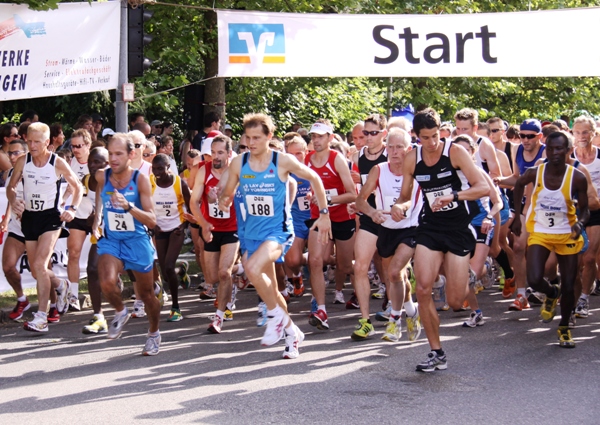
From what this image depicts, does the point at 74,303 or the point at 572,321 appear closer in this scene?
the point at 572,321

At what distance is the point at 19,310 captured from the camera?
11.5m

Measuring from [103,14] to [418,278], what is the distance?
7.21 meters

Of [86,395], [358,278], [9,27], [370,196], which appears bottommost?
[86,395]

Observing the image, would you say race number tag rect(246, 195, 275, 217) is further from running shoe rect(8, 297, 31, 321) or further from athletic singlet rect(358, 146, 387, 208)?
running shoe rect(8, 297, 31, 321)

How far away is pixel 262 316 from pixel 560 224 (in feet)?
11.0

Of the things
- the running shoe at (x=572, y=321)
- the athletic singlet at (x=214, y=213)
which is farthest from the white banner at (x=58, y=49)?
the running shoe at (x=572, y=321)

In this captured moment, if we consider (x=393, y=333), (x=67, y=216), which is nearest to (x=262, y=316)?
(x=393, y=333)

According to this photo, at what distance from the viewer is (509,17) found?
15.4 metres

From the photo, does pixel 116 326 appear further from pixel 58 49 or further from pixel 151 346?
pixel 58 49

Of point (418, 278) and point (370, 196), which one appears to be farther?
point (370, 196)

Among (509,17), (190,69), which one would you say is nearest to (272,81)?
(190,69)

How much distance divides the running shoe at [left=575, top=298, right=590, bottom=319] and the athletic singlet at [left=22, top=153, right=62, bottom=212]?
18.3ft

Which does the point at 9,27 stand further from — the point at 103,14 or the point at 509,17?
the point at 509,17

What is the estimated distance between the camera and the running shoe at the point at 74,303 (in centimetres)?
1208
